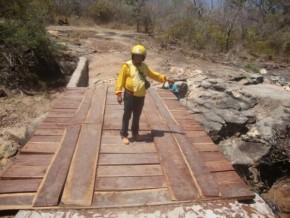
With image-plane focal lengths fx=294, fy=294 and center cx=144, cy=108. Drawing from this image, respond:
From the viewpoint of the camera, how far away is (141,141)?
12.8 ft

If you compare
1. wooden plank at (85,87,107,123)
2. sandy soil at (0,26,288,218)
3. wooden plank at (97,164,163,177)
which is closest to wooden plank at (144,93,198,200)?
wooden plank at (97,164,163,177)

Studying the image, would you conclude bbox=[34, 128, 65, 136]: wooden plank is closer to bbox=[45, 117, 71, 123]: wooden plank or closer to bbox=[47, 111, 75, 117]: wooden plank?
bbox=[45, 117, 71, 123]: wooden plank

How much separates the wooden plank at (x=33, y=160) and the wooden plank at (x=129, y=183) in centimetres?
66

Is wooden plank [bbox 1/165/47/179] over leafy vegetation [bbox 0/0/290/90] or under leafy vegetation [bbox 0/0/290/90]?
under

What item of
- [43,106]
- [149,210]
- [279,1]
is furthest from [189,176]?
[279,1]

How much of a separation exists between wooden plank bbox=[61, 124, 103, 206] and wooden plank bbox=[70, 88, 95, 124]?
326 mm

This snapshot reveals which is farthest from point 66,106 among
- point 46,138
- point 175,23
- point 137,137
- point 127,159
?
point 175,23

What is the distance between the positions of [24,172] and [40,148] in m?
0.50

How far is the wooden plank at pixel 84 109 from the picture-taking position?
430 cm

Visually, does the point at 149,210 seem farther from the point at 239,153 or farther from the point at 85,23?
the point at 85,23

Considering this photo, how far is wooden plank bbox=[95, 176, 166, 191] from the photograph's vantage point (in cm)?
289

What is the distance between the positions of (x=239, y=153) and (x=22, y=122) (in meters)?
5.07

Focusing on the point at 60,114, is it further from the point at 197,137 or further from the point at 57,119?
the point at 197,137

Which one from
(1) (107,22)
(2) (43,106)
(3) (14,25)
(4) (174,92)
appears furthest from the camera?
(1) (107,22)
